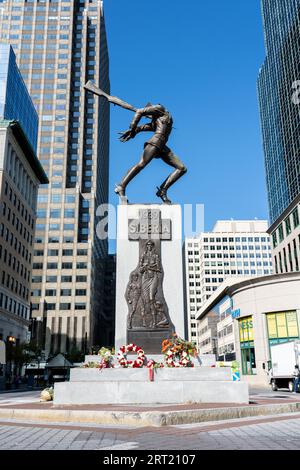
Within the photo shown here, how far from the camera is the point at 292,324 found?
47.6 metres

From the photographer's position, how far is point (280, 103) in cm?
8206

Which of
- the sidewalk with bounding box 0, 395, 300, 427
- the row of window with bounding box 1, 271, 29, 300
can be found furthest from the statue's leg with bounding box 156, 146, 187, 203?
the row of window with bounding box 1, 271, 29, 300

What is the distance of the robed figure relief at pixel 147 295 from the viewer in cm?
1537

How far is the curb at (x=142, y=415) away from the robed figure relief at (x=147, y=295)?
15.0 ft

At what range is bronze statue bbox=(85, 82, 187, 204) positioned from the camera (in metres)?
17.8

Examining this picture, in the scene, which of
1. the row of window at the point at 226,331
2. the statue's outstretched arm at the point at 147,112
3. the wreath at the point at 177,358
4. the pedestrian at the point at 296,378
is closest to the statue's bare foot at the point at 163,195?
the statue's outstretched arm at the point at 147,112

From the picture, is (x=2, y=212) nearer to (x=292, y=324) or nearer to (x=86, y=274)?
(x=292, y=324)

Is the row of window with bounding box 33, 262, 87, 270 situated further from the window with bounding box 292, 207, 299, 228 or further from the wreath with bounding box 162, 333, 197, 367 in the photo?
the wreath with bounding box 162, 333, 197, 367

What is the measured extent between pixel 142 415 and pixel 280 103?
81911 mm

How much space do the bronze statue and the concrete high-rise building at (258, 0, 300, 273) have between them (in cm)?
5042

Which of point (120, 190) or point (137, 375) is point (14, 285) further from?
point (137, 375)

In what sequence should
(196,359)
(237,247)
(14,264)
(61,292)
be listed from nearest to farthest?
1. (196,359)
2. (14,264)
3. (61,292)
4. (237,247)

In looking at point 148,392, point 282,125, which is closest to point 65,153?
point 282,125
